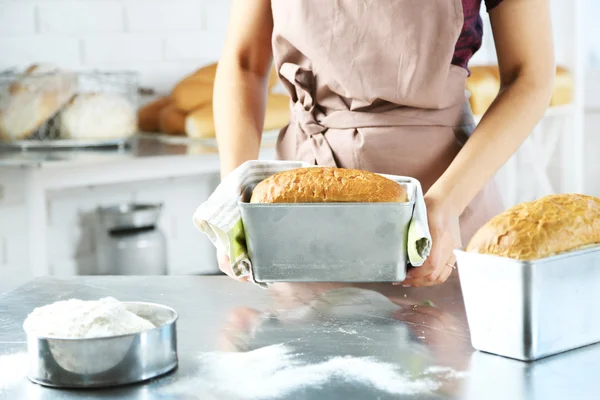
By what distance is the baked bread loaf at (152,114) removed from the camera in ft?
8.53

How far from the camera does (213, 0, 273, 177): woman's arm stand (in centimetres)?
119

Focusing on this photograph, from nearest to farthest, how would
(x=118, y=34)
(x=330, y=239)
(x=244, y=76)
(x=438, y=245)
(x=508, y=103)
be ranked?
(x=330, y=239) < (x=438, y=245) < (x=508, y=103) < (x=244, y=76) < (x=118, y=34)

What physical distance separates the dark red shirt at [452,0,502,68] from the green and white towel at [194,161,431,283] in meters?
0.43

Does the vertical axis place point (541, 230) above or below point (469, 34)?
below

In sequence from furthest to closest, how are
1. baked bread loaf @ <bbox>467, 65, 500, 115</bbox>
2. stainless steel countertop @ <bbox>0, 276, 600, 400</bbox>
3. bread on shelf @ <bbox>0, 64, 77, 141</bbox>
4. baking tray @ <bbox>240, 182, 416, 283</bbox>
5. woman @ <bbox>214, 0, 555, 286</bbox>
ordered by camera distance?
baked bread loaf @ <bbox>467, 65, 500, 115</bbox> < bread on shelf @ <bbox>0, 64, 77, 141</bbox> < woman @ <bbox>214, 0, 555, 286</bbox> < baking tray @ <bbox>240, 182, 416, 283</bbox> < stainless steel countertop @ <bbox>0, 276, 600, 400</bbox>

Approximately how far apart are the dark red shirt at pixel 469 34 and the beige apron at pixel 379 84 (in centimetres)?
3

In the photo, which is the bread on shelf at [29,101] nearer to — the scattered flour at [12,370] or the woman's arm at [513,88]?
the woman's arm at [513,88]

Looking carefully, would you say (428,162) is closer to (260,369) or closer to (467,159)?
(467,159)

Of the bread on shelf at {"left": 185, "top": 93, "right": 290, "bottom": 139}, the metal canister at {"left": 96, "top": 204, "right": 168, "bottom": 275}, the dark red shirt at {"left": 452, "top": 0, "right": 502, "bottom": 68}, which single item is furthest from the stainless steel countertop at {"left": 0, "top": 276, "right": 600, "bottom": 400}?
the bread on shelf at {"left": 185, "top": 93, "right": 290, "bottom": 139}

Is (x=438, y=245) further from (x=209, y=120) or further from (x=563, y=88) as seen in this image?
(x=563, y=88)

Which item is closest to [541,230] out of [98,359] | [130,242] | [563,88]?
[98,359]

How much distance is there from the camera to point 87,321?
2.19ft

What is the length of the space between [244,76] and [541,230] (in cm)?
66

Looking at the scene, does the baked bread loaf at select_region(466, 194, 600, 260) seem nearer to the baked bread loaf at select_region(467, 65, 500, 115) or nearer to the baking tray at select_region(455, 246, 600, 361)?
the baking tray at select_region(455, 246, 600, 361)
